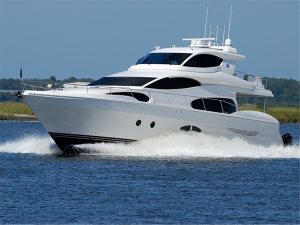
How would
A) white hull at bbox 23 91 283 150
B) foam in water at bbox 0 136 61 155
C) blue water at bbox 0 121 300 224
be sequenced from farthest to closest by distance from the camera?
foam in water at bbox 0 136 61 155 < white hull at bbox 23 91 283 150 < blue water at bbox 0 121 300 224

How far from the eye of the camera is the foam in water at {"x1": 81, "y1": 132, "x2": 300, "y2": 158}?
1612cm

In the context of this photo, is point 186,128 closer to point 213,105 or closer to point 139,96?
point 213,105

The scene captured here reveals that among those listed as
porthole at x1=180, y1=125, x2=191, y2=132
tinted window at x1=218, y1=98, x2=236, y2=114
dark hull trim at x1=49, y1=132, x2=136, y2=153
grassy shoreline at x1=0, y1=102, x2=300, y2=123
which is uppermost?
tinted window at x1=218, y1=98, x2=236, y2=114

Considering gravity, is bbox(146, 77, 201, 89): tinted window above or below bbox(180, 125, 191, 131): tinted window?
above

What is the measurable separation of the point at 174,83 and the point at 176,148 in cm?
235

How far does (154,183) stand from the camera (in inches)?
510

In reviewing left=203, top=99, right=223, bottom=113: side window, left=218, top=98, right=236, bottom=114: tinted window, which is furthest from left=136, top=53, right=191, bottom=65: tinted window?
left=218, top=98, right=236, bottom=114: tinted window

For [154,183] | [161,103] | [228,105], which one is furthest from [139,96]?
[154,183]

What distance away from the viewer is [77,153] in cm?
1630

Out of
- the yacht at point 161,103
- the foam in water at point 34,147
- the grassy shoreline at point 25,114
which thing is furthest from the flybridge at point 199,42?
the grassy shoreline at point 25,114

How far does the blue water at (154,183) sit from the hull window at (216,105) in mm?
1193

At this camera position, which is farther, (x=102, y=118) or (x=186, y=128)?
(x=186, y=128)

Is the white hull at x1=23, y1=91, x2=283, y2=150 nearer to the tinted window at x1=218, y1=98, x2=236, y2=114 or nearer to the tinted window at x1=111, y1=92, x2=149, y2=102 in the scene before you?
the tinted window at x1=111, y1=92, x2=149, y2=102

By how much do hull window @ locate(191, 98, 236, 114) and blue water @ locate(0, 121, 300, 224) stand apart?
3.92 feet
